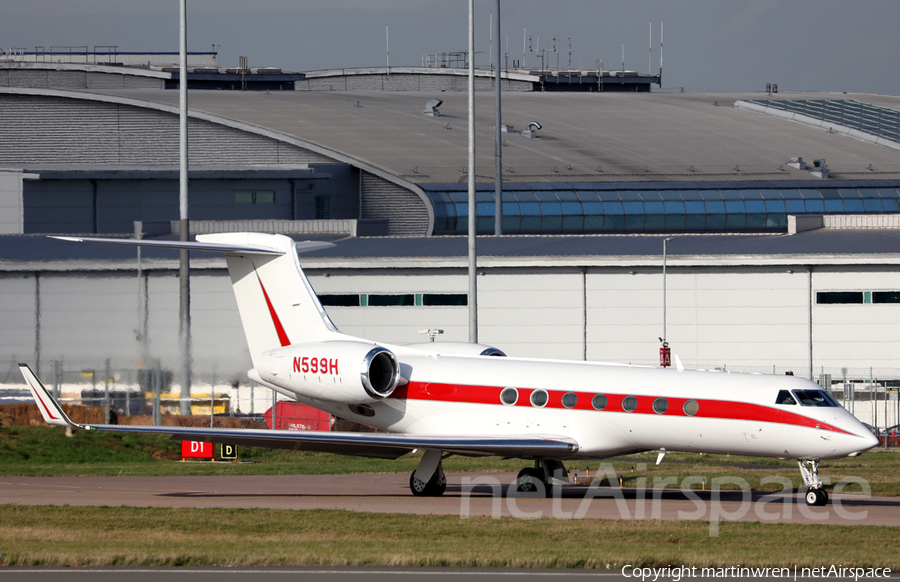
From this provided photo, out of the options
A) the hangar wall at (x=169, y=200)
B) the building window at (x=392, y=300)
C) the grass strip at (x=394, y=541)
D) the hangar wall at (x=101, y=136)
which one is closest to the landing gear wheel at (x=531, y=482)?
the grass strip at (x=394, y=541)

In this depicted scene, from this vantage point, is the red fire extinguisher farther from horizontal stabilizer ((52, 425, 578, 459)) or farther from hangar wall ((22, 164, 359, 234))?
hangar wall ((22, 164, 359, 234))

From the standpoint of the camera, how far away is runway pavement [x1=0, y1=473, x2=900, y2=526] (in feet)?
77.5

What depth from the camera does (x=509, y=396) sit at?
26.3m

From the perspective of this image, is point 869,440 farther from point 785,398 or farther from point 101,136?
point 101,136

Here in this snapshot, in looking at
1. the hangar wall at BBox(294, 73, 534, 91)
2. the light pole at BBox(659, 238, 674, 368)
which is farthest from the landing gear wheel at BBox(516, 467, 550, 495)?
the hangar wall at BBox(294, 73, 534, 91)

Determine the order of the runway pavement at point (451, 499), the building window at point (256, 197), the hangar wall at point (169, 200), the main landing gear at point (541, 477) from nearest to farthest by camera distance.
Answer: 1. the runway pavement at point (451, 499)
2. the main landing gear at point (541, 477)
3. the hangar wall at point (169, 200)
4. the building window at point (256, 197)

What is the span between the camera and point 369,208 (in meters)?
77.2

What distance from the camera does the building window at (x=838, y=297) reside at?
2015 inches

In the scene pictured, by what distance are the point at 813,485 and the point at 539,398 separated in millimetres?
5609

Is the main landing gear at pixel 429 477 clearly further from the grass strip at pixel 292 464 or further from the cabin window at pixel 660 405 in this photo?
the grass strip at pixel 292 464

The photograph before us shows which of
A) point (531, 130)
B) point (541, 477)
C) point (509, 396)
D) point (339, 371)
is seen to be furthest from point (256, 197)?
point (509, 396)

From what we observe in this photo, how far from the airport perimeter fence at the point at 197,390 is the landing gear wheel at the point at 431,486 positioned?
53.1 ft

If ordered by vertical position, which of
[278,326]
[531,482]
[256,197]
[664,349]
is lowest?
[531,482]

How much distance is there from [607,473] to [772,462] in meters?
7.25
